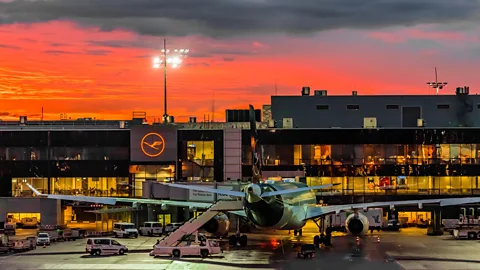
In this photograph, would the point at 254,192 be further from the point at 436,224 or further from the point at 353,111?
the point at 353,111

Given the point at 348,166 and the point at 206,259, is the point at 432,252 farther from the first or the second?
the point at 348,166

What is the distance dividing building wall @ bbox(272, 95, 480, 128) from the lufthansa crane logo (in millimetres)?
22341

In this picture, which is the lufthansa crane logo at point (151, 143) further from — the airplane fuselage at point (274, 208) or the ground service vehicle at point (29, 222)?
the airplane fuselage at point (274, 208)

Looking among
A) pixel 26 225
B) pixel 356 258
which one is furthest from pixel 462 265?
pixel 26 225

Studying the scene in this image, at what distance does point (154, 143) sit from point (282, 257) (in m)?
37.6

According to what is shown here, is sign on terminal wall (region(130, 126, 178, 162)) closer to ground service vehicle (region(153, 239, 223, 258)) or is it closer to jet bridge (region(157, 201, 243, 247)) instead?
jet bridge (region(157, 201, 243, 247))

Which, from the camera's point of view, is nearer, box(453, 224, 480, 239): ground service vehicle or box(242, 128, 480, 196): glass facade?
box(453, 224, 480, 239): ground service vehicle

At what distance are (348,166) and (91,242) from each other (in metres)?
42.5

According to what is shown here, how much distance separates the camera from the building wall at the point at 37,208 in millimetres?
89125

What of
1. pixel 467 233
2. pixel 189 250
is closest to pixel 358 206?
pixel 189 250

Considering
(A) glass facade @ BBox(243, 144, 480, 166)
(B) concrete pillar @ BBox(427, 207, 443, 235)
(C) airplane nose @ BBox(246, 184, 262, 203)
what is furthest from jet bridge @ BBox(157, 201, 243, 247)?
(A) glass facade @ BBox(243, 144, 480, 166)

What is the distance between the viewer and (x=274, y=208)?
58812mm

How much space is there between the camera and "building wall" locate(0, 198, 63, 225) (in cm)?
8912

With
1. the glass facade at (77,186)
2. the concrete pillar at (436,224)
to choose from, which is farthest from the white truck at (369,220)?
the glass facade at (77,186)
